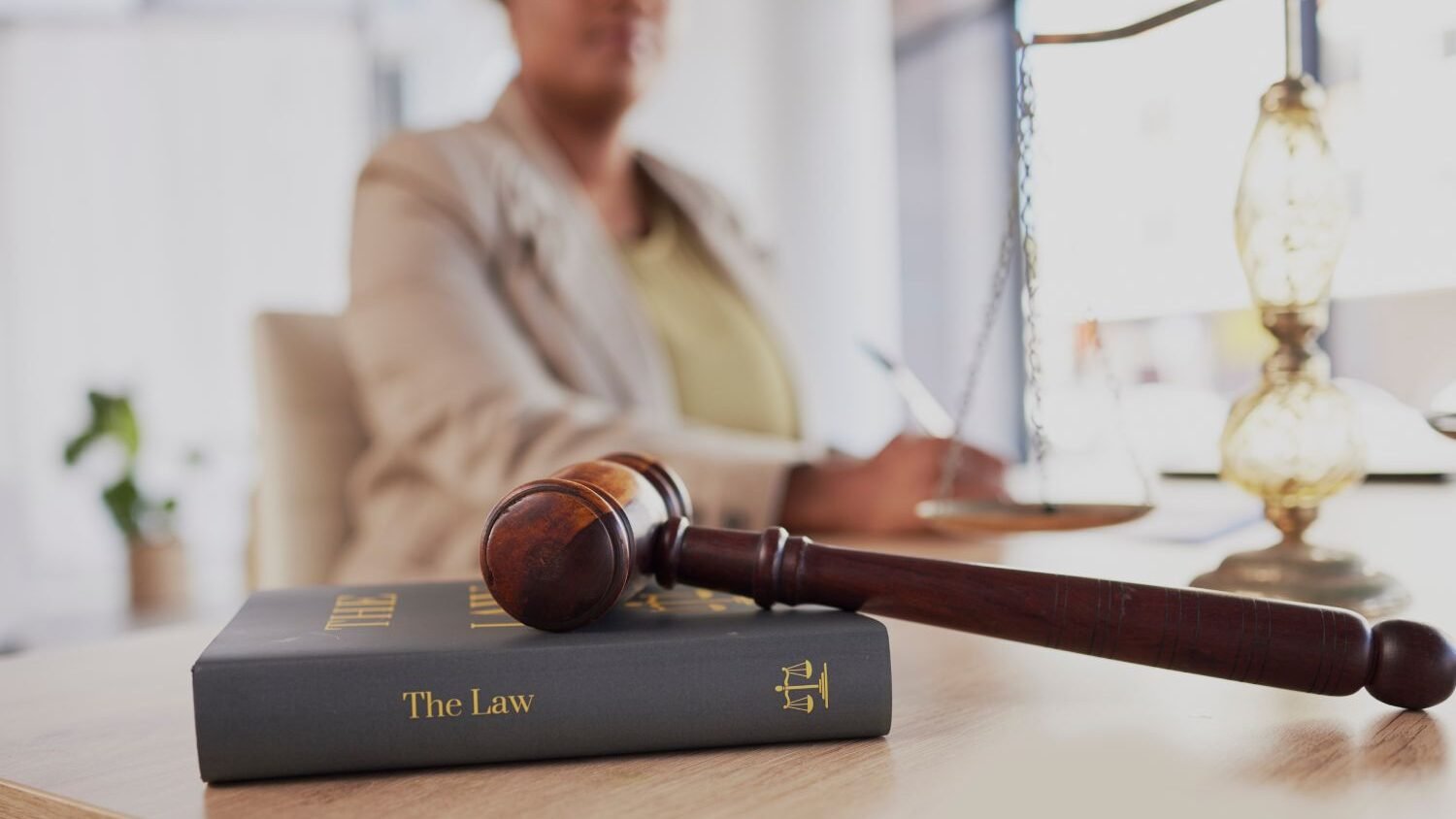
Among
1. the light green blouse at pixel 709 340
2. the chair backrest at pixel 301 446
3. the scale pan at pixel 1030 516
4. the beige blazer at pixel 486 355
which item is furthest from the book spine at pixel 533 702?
the light green blouse at pixel 709 340

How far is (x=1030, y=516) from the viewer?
2.12 feet

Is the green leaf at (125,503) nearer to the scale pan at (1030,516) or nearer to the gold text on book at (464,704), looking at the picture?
the scale pan at (1030,516)

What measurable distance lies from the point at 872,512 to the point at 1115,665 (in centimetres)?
51

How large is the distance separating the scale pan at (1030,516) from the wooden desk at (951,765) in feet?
0.37

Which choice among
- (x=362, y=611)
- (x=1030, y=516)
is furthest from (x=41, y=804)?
(x=1030, y=516)

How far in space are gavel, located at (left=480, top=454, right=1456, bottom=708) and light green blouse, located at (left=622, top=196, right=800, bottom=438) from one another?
0.95 meters

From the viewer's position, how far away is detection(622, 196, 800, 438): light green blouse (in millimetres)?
1376

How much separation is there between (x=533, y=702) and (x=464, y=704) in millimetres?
22

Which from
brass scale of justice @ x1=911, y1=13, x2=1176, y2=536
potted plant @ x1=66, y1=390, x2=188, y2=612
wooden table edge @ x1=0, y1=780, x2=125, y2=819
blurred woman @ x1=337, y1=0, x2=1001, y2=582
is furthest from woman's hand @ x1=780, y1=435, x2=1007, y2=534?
potted plant @ x1=66, y1=390, x2=188, y2=612

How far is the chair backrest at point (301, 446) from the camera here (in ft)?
3.68

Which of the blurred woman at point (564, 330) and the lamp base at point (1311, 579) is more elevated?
the blurred woman at point (564, 330)

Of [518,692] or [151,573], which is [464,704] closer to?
[518,692]

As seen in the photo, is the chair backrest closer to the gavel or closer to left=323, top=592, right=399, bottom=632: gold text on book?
left=323, top=592, right=399, bottom=632: gold text on book

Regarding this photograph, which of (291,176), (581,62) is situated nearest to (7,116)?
(291,176)
